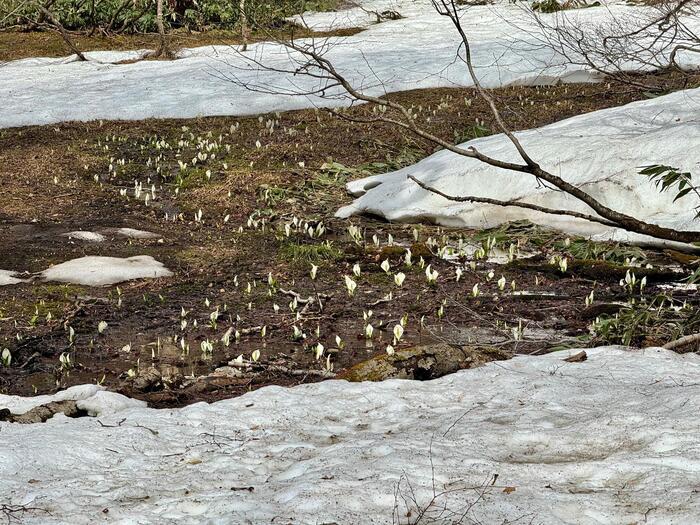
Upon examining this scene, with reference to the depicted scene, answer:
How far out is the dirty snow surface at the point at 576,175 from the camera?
9.62 m

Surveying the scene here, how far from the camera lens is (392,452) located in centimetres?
407

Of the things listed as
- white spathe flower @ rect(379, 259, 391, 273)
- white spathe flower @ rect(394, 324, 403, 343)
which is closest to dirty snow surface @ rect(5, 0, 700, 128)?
white spathe flower @ rect(379, 259, 391, 273)

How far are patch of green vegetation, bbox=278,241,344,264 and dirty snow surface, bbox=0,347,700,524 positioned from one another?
12.9 ft

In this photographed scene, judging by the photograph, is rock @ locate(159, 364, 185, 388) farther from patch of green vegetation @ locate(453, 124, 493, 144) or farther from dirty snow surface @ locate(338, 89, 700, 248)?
patch of green vegetation @ locate(453, 124, 493, 144)

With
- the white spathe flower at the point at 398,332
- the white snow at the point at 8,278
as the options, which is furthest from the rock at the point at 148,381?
the white snow at the point at 8,278

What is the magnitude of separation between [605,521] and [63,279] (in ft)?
22.5

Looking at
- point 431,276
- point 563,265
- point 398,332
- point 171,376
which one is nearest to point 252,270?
point 431,276

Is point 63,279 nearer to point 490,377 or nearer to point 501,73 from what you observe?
point 490,377

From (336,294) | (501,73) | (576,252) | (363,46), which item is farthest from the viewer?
(363,46)

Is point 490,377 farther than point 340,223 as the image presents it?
No

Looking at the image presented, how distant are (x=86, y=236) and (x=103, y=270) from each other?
1.55 meters

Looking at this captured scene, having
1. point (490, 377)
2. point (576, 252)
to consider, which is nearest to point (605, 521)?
point (490, 377)

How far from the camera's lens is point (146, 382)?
5930 mm

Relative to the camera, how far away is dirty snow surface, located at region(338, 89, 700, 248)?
31.6 ft
